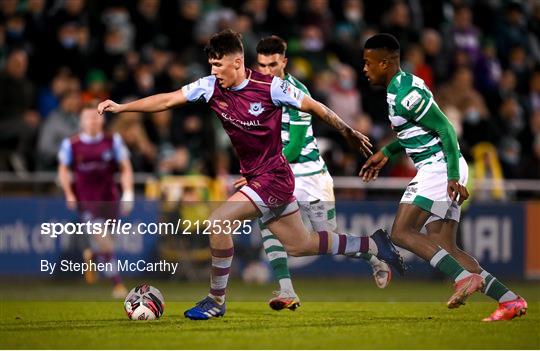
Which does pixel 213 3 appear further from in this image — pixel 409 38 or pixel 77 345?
pixel 77 345

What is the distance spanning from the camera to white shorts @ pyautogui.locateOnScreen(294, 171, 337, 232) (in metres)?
11.8

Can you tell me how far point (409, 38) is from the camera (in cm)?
2052

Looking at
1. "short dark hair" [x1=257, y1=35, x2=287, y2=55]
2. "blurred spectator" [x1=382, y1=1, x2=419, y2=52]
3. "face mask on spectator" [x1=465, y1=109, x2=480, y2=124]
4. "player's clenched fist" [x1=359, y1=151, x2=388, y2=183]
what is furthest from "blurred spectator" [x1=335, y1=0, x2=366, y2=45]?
"player's clenched fist" [x1=359, y1=151, x2=388, y2=183]

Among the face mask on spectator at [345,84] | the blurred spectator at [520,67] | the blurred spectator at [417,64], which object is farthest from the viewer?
the blurred spectator at [520,67]

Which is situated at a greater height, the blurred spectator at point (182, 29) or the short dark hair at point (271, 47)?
the blurred spectator at point (182, 29)

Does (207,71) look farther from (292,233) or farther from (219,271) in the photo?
(219,271)

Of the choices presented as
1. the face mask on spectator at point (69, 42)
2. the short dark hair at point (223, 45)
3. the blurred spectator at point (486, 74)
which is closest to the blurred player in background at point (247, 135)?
the short dark hair at point (223, 45)

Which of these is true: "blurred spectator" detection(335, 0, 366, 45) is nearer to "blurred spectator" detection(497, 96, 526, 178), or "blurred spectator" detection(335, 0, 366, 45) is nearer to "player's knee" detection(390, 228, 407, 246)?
"blurred spectator" detection(497, 96, 526, 178)

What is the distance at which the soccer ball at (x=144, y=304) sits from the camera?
10.4 meters

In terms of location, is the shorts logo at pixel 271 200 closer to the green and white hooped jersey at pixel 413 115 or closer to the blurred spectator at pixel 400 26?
the green and white hooped jersey at pixel 413 115

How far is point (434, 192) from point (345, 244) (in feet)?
3.30

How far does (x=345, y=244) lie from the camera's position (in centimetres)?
1092

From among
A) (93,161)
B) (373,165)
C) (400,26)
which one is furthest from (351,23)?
(373,165)

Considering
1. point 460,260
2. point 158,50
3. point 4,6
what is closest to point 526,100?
point 158,50
